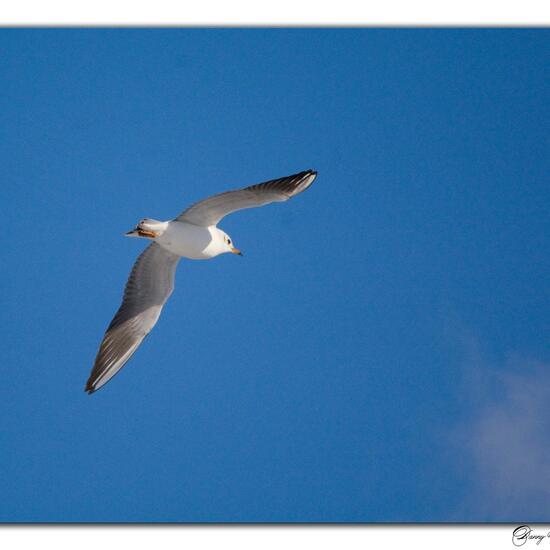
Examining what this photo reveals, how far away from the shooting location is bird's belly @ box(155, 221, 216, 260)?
845cm

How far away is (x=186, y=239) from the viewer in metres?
8.49

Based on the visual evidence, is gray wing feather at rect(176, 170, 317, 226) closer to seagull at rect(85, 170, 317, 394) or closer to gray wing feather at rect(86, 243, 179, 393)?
seagull at rect(85, 170, 317, 394)

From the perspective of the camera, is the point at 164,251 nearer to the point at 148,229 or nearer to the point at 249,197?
the point at 148,229

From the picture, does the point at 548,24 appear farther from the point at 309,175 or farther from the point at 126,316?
the point at 126,316

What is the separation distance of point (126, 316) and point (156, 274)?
1.89 ft

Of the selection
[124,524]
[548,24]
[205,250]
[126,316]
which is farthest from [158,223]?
[548,24]

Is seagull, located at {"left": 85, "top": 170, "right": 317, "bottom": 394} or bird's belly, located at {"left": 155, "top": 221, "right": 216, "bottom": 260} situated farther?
bird's belly, located at {"left": 155, "top": 221, "right": 216, "bottom": 260}

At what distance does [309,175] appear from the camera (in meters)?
8.23

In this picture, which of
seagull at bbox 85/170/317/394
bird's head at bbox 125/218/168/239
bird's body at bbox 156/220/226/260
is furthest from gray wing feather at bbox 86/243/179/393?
bird's head at bbox 125/218/168/239

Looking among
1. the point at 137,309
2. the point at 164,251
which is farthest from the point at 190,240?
the point at 137,309

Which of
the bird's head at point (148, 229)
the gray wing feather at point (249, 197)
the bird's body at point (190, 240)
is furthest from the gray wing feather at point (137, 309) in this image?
the gray wing feather at point (249, 197)

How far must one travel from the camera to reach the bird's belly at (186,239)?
27.7ft

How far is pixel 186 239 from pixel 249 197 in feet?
2.91

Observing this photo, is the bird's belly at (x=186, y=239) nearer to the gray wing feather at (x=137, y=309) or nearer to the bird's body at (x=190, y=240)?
the bird's body at (x=190, y=240)
